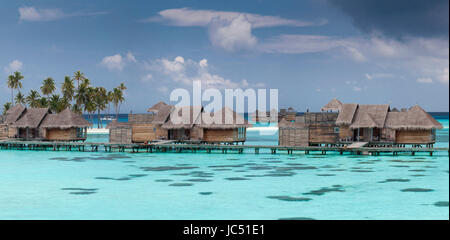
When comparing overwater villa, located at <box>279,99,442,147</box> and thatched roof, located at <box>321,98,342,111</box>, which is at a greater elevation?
thatched roof, located at <box>321,98,342,111</box>

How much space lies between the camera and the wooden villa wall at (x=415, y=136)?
120 feet

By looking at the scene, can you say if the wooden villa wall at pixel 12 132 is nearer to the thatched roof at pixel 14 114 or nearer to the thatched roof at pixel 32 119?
the thatched roof at pixel 14 114

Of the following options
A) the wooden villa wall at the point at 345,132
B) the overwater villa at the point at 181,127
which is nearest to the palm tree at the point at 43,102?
the overwater villa at the point at 181,127

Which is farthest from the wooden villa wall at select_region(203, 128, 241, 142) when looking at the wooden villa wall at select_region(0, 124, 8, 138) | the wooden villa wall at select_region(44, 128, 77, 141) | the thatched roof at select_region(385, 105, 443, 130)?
→ the wooden villa wall at select_region(0, 124, 8, 138)

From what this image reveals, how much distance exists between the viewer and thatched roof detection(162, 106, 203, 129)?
39.6 meters

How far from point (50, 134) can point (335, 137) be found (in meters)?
25.2

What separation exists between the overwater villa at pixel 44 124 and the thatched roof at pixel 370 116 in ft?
77.1

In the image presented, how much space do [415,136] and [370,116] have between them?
3.60m

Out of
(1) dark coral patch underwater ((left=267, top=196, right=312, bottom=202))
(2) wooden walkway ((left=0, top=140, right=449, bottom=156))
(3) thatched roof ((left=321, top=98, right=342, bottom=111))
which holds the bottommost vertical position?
(1) dark coral patch underwater ((left=267, top=196, right=312, bottom=202))

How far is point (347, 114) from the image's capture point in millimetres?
38156

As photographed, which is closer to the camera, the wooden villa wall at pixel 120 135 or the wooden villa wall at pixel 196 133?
the wooden villa wall at pixel 196 133

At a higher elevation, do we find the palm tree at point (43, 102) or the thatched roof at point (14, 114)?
the palm tree at point (43, 102)

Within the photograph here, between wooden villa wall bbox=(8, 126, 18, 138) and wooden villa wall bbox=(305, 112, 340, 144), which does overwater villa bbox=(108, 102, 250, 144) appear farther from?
wooden villa wall bbox=(8, 126, 18, 138)

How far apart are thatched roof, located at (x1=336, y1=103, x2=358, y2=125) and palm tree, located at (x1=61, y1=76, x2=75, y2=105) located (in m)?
48.0
